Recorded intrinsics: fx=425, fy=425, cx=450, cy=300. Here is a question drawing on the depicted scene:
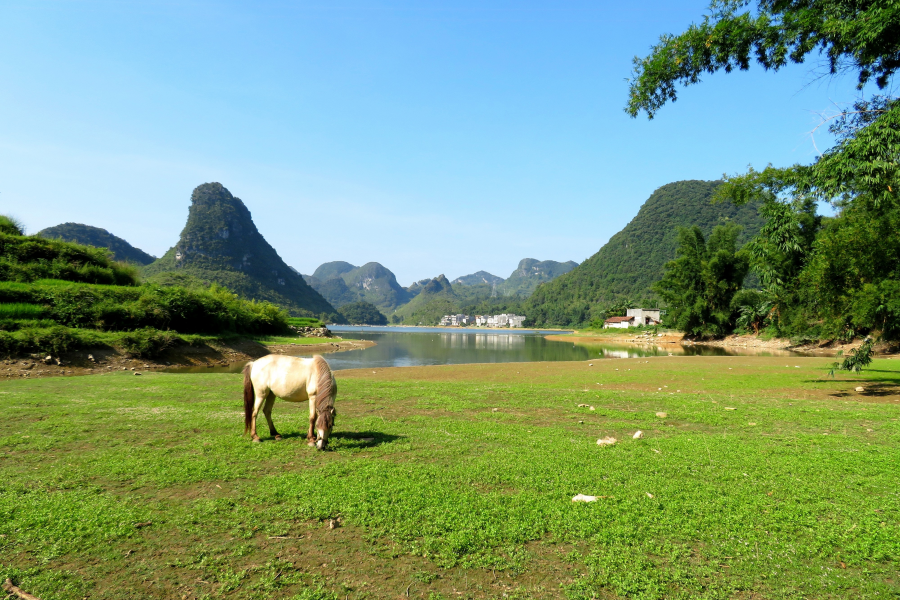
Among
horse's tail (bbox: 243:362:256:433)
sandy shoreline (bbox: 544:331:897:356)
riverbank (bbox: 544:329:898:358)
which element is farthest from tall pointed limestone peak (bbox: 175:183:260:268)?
horse's tail (bbox: 243:362:256:433)

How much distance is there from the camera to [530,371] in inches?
973

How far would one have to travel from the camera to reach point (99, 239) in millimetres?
171625

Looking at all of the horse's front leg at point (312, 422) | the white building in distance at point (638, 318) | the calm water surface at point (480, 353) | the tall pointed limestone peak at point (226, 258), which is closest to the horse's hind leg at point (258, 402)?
the horse's front leg at point (312, 422)

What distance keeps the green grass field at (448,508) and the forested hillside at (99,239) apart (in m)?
189

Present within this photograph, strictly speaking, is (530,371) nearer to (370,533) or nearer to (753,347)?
(370,533)

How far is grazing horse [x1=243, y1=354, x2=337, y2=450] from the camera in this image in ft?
24.5

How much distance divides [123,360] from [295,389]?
84.5 ft

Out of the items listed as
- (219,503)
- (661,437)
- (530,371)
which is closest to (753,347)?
(530,371)

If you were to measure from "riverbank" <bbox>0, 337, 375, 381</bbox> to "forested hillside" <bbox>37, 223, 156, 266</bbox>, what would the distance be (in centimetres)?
15379

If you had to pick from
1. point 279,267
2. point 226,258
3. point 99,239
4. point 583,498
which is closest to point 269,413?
point 583,498

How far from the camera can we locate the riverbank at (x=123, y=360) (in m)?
21.5

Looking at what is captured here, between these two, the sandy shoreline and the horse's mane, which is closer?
the horse's mane

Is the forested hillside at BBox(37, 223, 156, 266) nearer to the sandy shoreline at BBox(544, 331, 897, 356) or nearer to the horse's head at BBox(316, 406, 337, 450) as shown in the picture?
the sandy shoreline at BBox(544, 331, 897, 356)

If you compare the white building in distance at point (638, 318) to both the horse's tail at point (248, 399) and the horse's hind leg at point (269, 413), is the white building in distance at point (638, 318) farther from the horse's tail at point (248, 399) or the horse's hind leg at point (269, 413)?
the horse's tail at point (248, 399)
